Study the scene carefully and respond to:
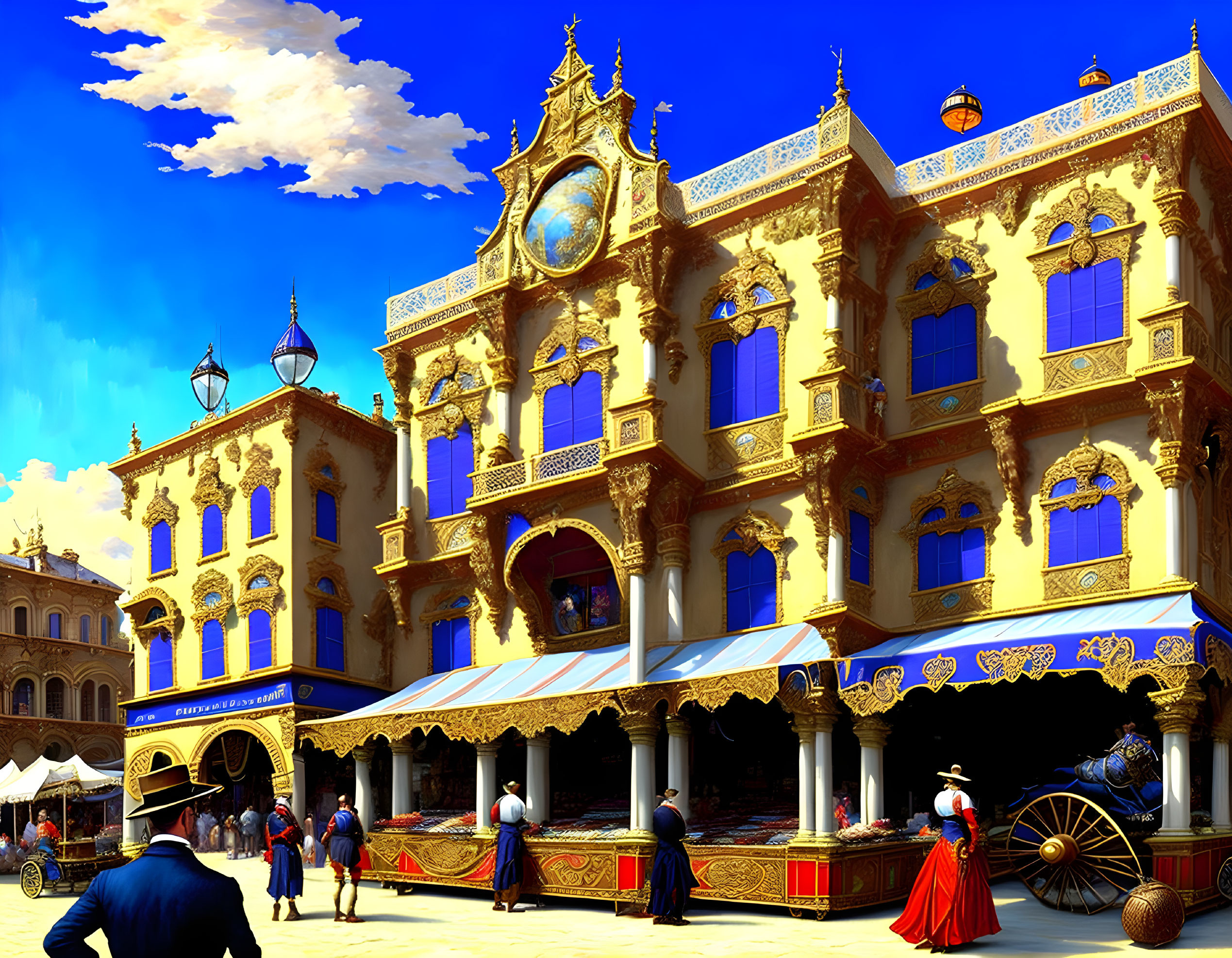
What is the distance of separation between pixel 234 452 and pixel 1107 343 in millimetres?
21804

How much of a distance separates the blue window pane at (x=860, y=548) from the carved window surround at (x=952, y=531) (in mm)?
595

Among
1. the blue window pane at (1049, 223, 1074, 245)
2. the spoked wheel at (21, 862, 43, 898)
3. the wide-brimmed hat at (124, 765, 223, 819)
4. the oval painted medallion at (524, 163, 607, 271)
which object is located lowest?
the spoked wheel at (21, 862, 43, 898)

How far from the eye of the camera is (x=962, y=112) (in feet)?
82.6

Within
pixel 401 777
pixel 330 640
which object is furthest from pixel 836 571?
pixel 330 640

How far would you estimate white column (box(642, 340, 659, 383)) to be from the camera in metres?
25.0

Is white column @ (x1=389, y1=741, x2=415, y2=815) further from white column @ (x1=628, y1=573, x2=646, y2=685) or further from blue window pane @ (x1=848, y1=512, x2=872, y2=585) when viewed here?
blue window pane @ (x1=848, y1=512, x2=872, y2=585)

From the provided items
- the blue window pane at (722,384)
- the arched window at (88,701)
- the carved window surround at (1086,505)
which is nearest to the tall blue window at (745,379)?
the blue window pane at (722,384)

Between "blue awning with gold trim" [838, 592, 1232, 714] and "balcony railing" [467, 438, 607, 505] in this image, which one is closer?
"blue awning with gold trim" [838, 592, 1232, 714]

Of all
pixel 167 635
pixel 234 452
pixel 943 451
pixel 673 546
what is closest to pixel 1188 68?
pixel 943 451

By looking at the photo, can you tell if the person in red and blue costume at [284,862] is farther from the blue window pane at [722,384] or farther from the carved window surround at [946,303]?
the carved window surround at [946,303]

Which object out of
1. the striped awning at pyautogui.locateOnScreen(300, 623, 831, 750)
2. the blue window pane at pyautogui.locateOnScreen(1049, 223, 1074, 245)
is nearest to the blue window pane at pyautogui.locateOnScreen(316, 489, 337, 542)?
the striped awning at pyautogui.locateOnScreen(300, 623, 831, 750)

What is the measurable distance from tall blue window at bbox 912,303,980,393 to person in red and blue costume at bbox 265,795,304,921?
12963mm

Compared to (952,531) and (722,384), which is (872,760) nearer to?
(952,531)

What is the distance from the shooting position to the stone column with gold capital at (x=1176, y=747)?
18.0 m
